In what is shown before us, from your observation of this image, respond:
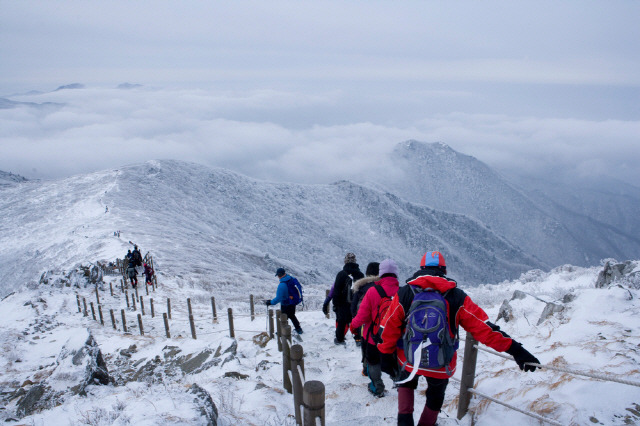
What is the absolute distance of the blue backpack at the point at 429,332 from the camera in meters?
3.30

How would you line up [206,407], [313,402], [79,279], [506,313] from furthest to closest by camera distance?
[79,279] < [506,313] < [206,407] < [313,402]

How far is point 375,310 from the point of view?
482cm

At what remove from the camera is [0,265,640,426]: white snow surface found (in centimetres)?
397

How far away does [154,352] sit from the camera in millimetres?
8906

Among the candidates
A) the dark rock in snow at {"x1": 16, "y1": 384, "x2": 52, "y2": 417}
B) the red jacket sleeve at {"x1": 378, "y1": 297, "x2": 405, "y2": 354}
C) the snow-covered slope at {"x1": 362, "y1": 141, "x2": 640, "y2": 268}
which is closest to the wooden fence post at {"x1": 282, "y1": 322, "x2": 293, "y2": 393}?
the red jacket sleeve at {"x1": 378, "y1": 297, "x2": 405, "y2": 354}

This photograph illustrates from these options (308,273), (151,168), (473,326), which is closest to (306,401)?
(473,326)

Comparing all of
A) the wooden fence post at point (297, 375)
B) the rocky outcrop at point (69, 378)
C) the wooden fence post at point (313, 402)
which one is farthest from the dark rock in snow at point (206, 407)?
the rocky outcrop at point (69, 378)

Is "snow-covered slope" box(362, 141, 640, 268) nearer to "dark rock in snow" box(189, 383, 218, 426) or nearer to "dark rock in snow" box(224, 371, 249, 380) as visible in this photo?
"dark rock in snow" box(224, 371, 249, 380)

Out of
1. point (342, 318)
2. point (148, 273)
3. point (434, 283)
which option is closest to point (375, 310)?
point (434, 283)

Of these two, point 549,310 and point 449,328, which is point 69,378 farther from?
point 549,310

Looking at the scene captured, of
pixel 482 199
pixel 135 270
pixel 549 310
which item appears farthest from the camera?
pixel 482 199

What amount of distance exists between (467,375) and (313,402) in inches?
88.3

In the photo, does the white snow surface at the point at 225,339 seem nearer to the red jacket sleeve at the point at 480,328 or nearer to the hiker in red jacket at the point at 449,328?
the hiker in red jacket at the point at 449,328

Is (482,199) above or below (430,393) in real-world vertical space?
below
